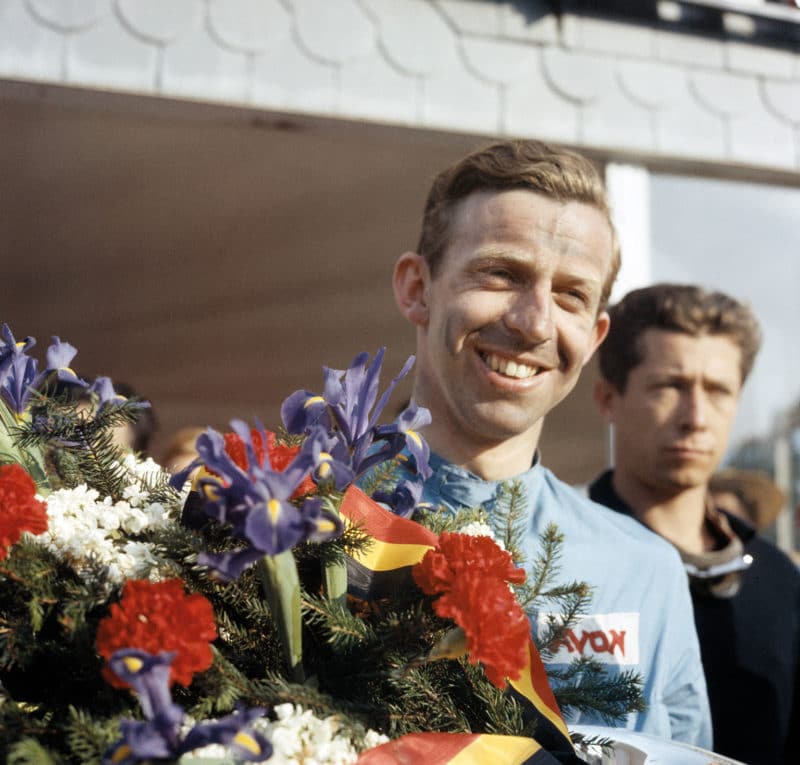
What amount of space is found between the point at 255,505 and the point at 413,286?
84cm

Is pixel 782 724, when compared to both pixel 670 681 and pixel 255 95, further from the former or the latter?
pixel 255 95

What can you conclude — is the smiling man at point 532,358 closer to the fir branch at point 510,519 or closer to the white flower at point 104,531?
the fir branch at point 510,519

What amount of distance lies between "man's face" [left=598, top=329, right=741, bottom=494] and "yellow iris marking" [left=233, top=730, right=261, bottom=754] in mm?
1886

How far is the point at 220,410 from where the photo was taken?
6953 millimetres

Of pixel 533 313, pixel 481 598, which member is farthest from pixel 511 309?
pixel 481 598

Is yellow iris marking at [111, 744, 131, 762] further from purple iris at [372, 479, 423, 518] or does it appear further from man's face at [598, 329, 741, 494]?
man's face at [598, 329, 741, 494]

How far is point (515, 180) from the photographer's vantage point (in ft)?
4.58

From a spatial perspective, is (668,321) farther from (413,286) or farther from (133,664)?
(133,664)

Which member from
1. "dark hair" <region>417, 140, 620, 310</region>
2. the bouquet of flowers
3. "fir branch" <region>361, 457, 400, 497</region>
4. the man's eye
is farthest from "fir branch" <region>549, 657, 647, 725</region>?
"dark hair" <region>417, 140, 620, 310</region>

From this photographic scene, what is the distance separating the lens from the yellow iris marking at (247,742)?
2.01ft

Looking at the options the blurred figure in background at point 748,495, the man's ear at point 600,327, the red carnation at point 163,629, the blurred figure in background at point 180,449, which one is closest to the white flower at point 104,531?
the red carnation at point 163,629

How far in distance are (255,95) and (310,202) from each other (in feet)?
4.86

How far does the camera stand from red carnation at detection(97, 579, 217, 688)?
2.11 feet

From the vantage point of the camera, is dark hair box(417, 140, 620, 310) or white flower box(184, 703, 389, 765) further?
dark hair box(417, 140, 620, 310)
